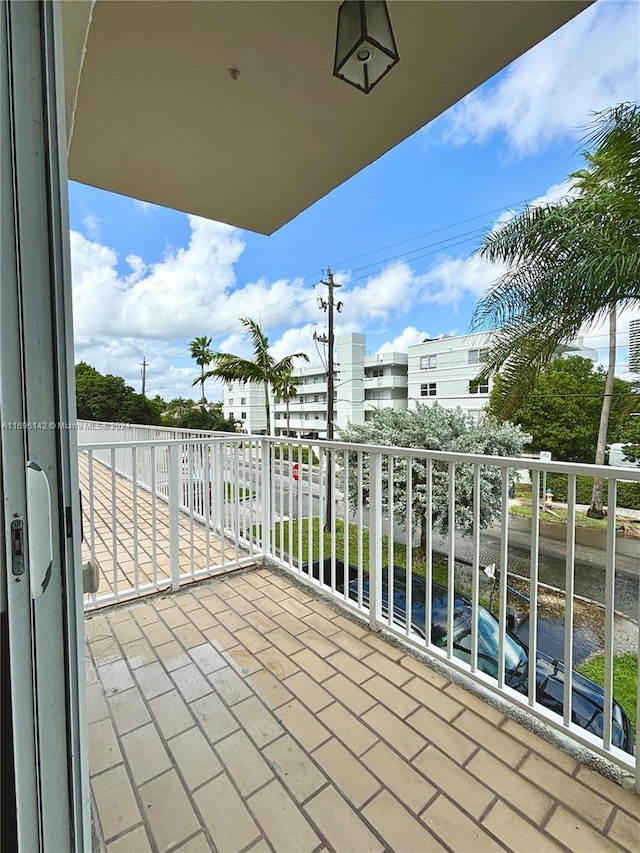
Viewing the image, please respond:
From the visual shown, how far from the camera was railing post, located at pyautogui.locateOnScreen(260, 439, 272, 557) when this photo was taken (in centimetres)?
317

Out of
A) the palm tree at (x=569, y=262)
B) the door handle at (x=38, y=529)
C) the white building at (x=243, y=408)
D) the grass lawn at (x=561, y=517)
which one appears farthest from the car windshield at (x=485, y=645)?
the white building at (x=243, y=408)

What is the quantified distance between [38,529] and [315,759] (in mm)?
1445

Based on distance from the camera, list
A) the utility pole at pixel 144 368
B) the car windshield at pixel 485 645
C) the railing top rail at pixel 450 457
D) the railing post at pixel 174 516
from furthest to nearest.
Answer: the utility pole at pixel 144 368
the railing post at pixel 174 516
the car windshield at pixel 485 645
the railing top rail at pixel 450 457

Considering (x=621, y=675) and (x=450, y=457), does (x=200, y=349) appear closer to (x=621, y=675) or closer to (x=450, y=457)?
(x=621, y=675)

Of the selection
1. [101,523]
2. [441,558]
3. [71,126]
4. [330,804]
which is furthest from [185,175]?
[441,558]

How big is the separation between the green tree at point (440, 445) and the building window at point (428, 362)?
58.6 ft

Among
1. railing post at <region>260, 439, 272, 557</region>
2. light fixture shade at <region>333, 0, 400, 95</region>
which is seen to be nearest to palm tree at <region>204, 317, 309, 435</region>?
railing post at <region>260, 439, 272, 557</region>

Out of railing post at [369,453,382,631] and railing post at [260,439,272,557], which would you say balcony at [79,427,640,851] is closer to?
railing post at [369,453,382,631]

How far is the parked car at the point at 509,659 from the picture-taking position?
6.25 ft

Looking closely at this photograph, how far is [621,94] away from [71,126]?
6807mm

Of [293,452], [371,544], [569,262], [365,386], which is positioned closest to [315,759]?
[371,544]

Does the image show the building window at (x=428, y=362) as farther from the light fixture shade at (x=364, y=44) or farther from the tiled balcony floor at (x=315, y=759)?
the light fixture shade at (x=364, y=44)

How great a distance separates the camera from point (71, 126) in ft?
5.80

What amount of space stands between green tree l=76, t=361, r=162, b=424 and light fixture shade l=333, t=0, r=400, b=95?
13808 mm
